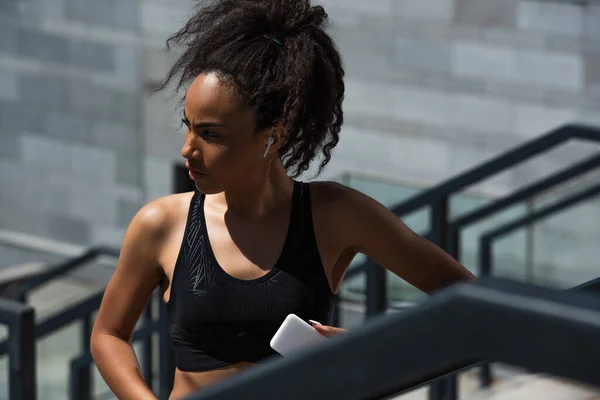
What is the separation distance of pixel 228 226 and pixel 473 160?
17.0ft

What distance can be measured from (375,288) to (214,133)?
9.20ft

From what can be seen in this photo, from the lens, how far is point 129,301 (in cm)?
266

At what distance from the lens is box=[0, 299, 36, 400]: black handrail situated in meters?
4.13

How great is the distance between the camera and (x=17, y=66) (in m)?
→ 10.6

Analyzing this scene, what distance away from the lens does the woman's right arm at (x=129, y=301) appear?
2.61 meters

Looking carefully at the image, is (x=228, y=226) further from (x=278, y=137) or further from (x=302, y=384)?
(x=302, y=384)

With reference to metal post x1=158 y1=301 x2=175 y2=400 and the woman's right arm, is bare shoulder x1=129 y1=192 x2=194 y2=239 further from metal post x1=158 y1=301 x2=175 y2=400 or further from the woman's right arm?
metal post x1=158 y1=301 x2=175 y2=400

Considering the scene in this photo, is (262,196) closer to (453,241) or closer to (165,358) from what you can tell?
(165,358)

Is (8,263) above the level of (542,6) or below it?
below

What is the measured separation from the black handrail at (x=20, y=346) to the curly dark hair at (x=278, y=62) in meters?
1.73

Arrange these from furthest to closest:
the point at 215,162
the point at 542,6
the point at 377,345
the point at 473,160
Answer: the point at 473,160 < the point at 542,6 < the point at 215,162 < the point at 377,345

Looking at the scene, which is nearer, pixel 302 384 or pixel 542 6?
pixel 302 384

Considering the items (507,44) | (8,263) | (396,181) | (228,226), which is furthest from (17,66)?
(228,226)

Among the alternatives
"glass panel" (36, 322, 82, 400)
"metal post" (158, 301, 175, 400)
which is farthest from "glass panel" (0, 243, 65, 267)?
"metal post" (158, 301, 175, 400)
